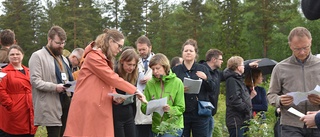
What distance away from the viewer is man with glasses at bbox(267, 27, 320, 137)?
6012mm

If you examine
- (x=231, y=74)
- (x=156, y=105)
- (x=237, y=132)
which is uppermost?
(x=231, y=74)

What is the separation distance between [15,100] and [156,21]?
46.8 meters

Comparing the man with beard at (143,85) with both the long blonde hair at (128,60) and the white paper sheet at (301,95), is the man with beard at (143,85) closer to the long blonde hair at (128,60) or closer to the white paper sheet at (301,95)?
the long blonde hair at (128,60)

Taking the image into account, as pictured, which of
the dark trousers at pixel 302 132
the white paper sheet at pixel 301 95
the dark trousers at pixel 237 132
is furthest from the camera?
the dark trousers at pixel 237 132

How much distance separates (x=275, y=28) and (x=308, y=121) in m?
54.5

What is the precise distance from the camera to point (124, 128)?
21.5ft

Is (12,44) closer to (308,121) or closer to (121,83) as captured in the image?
(121,83)

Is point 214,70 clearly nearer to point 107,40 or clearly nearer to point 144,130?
point 144,130

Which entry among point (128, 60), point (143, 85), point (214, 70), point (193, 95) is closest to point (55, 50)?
point (128, 60)

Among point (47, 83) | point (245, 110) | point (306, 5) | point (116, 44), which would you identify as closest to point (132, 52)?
point (116, 44)

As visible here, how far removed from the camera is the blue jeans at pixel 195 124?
7.85 m

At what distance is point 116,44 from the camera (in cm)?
604

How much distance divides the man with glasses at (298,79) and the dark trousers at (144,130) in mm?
2055

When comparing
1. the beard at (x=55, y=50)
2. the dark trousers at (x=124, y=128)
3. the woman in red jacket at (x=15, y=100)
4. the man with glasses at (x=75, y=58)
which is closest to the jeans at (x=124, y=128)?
the dark trousers at (x=124, y=128)
